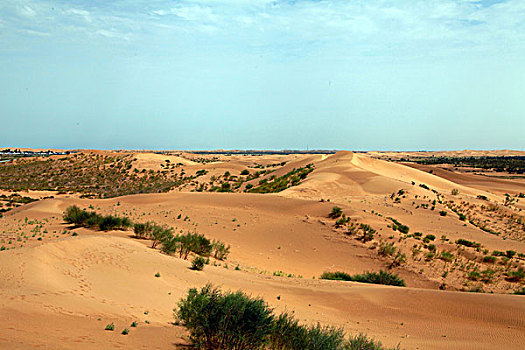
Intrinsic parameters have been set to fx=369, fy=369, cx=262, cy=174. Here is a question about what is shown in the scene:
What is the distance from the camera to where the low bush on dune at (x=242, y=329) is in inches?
237

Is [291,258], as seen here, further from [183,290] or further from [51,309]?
[51,309]

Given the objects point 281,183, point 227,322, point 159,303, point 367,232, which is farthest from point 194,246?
point 281,183

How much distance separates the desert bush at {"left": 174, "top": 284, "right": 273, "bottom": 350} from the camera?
607cm

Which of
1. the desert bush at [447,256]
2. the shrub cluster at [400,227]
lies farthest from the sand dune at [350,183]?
the desert bush at [447,256]

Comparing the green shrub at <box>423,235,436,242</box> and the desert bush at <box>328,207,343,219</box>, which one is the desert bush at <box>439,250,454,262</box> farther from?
the desert bush at <box>328,207,343,219</box>

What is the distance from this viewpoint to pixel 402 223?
22.4m

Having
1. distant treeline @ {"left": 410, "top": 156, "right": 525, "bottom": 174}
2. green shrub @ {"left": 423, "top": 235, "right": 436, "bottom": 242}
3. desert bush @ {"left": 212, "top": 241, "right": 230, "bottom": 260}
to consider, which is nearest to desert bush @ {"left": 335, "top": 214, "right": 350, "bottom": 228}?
green shrub @ {"left": 423, "top": 235, "right": 436, "bottom": 242}

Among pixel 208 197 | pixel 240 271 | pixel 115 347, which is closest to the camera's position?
pixel 115 347

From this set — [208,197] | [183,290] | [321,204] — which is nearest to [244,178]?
[208,197]

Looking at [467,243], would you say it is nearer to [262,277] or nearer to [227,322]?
[262,277]

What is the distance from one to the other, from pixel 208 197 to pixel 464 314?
73.3 ft

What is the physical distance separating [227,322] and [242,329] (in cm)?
28

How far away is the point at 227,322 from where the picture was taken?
6164 mm

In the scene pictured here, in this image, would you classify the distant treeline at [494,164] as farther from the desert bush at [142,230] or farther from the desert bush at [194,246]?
the desert bush at [142,230]
